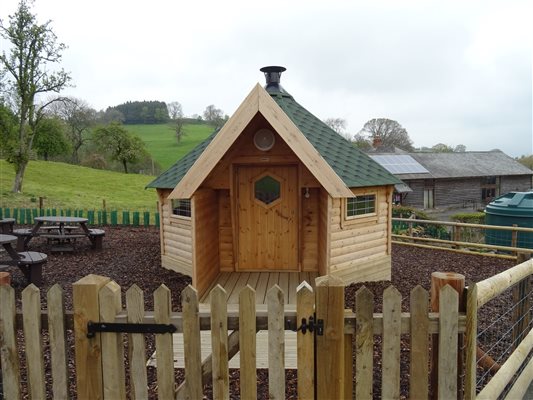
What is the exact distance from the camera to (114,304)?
244 centimetres

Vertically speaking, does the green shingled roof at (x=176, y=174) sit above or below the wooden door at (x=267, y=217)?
above

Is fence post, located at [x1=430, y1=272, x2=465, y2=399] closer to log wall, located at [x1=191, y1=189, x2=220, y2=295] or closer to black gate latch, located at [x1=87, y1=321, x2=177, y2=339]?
Answer: black gate latch, located at [x1=87, y1=321, x2=177, y2=339]

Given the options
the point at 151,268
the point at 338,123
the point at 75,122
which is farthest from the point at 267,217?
the point at 338,123

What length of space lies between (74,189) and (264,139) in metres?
27.4

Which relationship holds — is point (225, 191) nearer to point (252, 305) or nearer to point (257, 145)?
point (257, 145)

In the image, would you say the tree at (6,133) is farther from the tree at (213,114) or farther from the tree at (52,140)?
the tree at (213,114)

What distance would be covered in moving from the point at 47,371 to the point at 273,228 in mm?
5418

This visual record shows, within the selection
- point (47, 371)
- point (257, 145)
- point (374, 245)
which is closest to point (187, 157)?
point (257, 145)

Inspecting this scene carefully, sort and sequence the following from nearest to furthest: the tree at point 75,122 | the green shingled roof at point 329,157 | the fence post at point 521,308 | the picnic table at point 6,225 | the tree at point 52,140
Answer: the fence post at point 521,308 → the green shingled roof at point 329,157 → the picnic table at point 6,225 → the tree at point 52,140 → the tree at point 75,122

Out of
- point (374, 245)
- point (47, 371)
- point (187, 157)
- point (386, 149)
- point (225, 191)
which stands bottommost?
point (47, 371)

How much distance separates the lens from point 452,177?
3216 cm

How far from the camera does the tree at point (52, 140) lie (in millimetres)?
42237

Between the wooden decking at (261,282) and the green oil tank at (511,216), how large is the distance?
24.6 ft

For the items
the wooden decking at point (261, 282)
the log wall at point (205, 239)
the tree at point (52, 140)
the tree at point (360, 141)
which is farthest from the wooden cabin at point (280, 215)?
the tree at point (360, 141)
